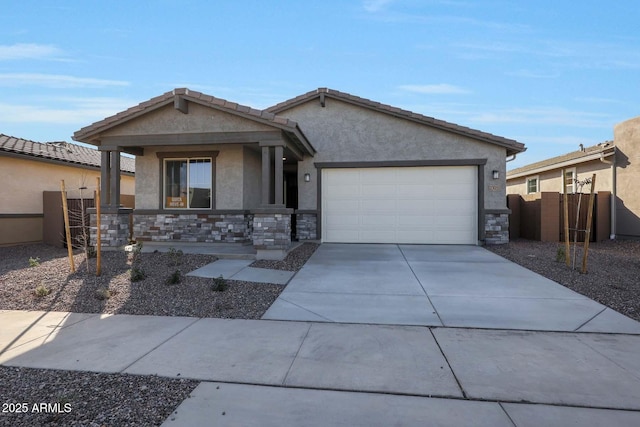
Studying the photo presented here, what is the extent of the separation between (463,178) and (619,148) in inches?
270

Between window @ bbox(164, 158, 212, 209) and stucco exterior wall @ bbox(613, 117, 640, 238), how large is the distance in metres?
15.1

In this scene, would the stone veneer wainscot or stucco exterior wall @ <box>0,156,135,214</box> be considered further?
stucco exterior wall @ <box>0,156,135,214</box>

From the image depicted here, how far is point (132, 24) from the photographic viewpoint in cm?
932

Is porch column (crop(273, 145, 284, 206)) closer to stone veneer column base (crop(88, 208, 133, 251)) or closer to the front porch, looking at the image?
the front porch

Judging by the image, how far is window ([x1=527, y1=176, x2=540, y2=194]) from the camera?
61.5 feet

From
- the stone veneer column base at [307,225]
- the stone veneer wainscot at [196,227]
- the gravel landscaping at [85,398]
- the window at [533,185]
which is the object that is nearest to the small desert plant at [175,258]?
the stone veneer wainscot at [196,227]

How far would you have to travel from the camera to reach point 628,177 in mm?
12688

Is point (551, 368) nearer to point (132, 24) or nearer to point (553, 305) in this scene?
point (553, 305)

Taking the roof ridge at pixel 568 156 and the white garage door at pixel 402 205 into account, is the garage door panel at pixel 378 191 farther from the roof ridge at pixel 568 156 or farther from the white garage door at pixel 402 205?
the roof ridge at pixel 568 156

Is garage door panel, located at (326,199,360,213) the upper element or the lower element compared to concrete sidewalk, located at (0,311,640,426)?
upper

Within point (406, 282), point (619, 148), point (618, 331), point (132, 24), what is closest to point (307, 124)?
point (132, 24)

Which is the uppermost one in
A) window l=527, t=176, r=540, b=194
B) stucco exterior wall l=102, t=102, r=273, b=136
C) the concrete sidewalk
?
stucco exterior wall l=102, t=102, r=273, b=136

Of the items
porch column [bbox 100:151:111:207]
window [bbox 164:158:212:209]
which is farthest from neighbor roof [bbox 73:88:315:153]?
window [bbox 164:158:212:209]

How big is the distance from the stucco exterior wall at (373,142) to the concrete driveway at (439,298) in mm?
3998
